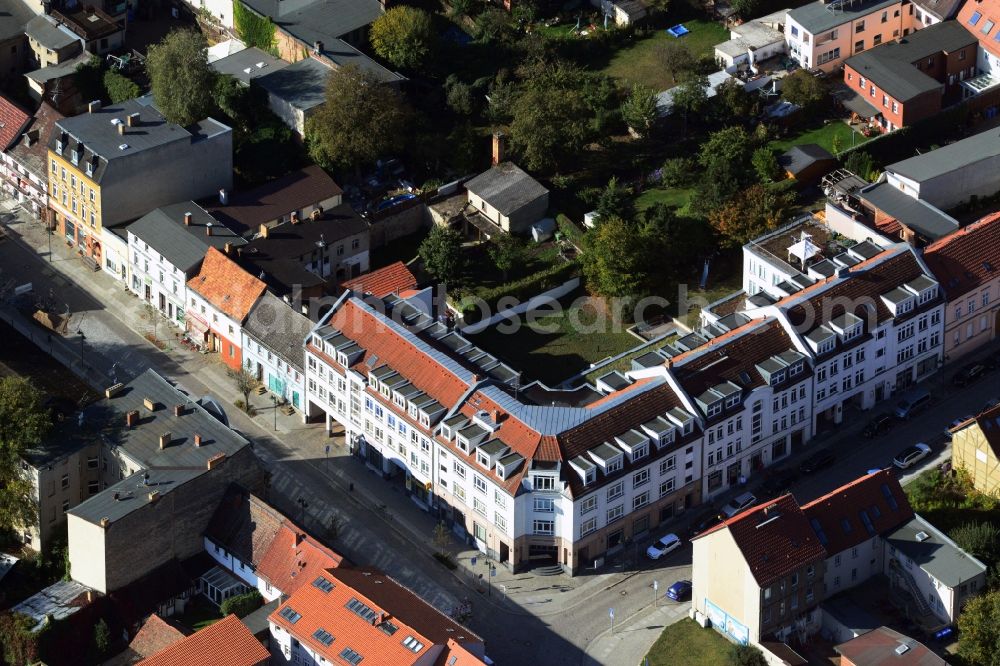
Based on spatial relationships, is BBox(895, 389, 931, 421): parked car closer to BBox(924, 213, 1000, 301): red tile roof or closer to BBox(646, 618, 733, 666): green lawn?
BBox(924, 213, 1000, 301): red tile roof

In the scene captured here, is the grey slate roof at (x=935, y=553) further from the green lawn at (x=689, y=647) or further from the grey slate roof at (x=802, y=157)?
the grey slate roof at (x=802, y=157)

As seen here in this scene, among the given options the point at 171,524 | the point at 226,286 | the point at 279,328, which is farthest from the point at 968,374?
the point at 171,524

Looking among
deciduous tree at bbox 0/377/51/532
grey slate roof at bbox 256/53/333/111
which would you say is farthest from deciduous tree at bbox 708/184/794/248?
deciduous tree at bbox 0/377/51/532

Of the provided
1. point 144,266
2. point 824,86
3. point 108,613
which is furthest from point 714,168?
point 108,613

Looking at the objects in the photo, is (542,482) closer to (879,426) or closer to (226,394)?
(879,426)

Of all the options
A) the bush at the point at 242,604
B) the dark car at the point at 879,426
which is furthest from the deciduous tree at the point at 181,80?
the dark car at the point at 879,426

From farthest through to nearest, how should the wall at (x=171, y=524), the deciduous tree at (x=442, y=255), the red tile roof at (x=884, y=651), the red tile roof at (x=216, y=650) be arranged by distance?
the deciduous tree at (x=442, y=255) < the wall at (x=171, y=524) < the red tile roof at (x=216, y=650) < the red tile roof at (x=884, y=651)
